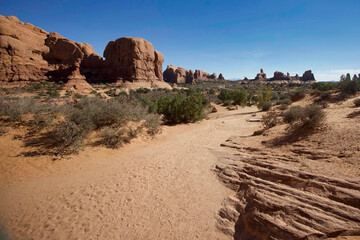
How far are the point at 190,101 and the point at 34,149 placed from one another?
35.3ft

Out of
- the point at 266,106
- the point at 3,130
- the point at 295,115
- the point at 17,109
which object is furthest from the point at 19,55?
the point at 295,115

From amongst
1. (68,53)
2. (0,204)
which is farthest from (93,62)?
(0,204)

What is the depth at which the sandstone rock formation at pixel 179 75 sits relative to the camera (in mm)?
78875

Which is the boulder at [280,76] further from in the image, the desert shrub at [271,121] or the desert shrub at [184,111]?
the desert shrub at [271,121]

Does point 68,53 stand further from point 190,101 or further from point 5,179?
point 5,179

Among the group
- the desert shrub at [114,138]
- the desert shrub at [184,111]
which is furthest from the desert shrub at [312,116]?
the desert shrub at [184,111]

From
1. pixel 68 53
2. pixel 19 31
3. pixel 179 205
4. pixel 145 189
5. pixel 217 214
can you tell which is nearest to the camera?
pixel 217 214

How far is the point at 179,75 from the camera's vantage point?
79062 mm

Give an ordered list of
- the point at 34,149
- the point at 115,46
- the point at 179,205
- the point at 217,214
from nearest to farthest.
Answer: the point at 217,214 < the point at 179,205 < the point at 34,149 < the point at 115,46

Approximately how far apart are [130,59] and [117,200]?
47.5m

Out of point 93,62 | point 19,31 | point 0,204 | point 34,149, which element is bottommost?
point 0,204

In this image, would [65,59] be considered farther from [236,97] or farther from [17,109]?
[236,97]

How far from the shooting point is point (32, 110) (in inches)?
341

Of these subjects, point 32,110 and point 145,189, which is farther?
point 32,110
